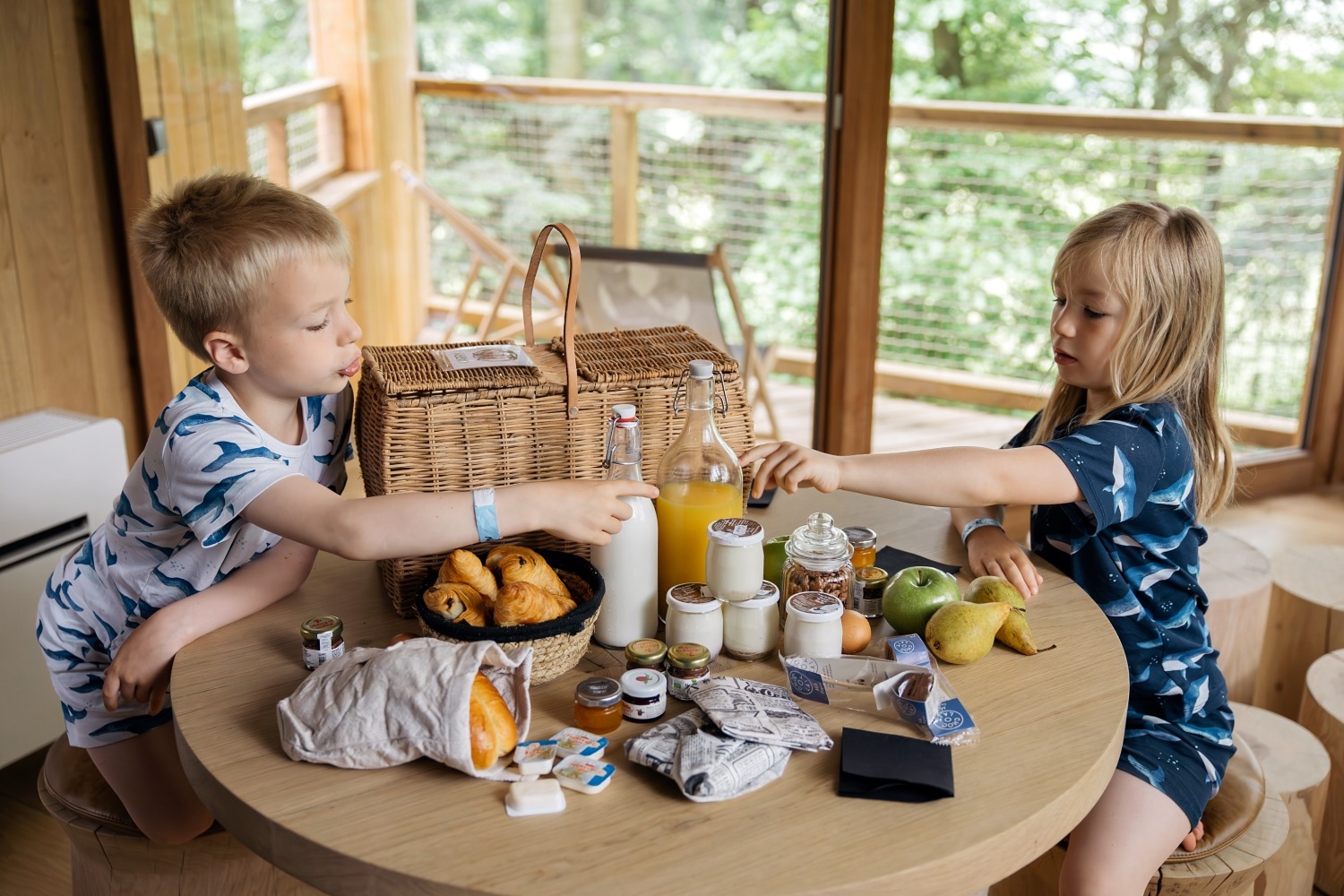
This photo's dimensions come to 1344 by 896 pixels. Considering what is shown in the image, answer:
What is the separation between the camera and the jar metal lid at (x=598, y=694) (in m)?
1.04

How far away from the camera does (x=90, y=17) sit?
2.28 metres

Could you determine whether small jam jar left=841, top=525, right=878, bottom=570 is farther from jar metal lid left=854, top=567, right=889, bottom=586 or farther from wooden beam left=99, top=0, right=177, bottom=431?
wooden beam left=99, top=0, right=177, bottom=431

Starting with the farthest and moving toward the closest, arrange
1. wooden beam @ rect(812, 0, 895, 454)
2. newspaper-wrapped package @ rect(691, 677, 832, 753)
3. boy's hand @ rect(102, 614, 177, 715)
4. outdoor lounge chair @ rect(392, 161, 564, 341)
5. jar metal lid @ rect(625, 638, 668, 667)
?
outdoor lounge chair @ rect(392, 161, 564, 341)
wooden beam @ rect(812, 0, 895, 454)
boy's hand @ rect(102, 614, 177, 715)
jar metal lid @ rect(625, 638, 668, 667)
newspaper-wrapped package @ rect(691, 677, 832, 753)

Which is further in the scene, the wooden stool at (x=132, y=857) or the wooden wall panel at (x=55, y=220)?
the wooden wall panel at (x=55, y=220)

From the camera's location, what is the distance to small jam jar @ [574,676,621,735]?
1.04 m

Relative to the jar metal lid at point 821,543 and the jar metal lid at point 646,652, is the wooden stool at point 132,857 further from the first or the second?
the jar metal lid at point 821,543

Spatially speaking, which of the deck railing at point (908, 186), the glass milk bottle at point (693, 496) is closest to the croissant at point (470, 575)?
the glass milk bottle at point (693, 496)

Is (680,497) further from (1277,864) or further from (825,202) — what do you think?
(825,202)

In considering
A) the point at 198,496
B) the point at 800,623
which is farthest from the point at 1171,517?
the point at 198,496

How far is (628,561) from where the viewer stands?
3.89ft

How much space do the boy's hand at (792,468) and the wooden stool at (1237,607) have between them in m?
1.10

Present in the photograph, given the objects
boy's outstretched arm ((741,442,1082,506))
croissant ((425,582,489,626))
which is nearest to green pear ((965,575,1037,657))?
boy's outstretched arm ((741,442,1082,506))

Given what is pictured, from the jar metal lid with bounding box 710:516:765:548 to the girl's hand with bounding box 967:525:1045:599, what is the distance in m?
0.38

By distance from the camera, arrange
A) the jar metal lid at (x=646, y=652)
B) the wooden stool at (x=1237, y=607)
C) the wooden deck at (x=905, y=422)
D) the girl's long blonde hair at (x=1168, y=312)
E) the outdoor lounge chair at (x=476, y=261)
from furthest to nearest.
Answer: the wooden deck at (x=905, y=422) < the outdoor lounge chair at (x=476, y=261) < the wooden stool at (x=1237, y=607) < the girl's long blonde hair at (x=1168, y=312) < the jar metal lid at (x=646, y=652)
